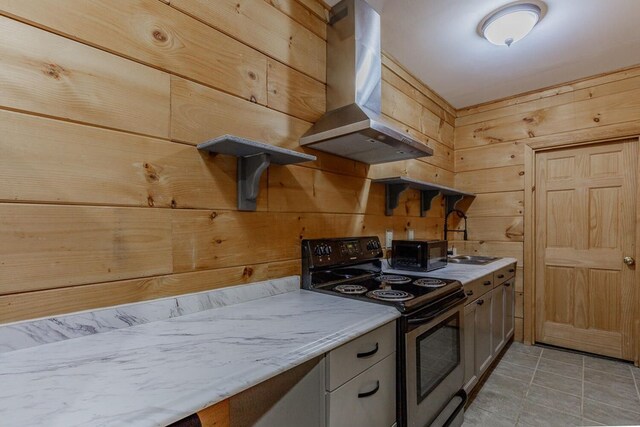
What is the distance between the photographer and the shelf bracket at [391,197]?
2381mm

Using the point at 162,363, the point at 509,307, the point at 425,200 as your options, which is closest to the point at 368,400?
the point at 162,363

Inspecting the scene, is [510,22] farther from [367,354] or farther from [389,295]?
[367,354]

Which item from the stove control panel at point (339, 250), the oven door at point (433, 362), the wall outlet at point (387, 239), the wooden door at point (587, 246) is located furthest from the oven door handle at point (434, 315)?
the wooden door at point (587, 246)

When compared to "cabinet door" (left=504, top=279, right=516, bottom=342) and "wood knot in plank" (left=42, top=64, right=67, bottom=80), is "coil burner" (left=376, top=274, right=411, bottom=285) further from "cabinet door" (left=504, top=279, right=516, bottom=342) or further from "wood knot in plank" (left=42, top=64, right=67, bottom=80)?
"wood knot in plank" (left=42, top=64, right=67, bottom=80)

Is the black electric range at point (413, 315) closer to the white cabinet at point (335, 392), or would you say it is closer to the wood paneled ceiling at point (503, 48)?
the white cabinet at point (335, 392)

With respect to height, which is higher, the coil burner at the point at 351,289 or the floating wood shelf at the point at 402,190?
the floating wood shelf at the point at 402,190

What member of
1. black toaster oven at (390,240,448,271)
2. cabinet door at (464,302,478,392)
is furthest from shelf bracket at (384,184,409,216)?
cabinet door at (464,302,478,392)

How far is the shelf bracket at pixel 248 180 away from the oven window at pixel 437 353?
966 millimetres

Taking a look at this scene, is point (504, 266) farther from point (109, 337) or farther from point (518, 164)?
point (109, 337)

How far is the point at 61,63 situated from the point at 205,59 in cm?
51

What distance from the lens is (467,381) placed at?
191 cm

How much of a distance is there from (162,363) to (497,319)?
8.43 ft

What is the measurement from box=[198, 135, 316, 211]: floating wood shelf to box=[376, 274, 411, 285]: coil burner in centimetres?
87

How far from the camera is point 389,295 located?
144 cm
